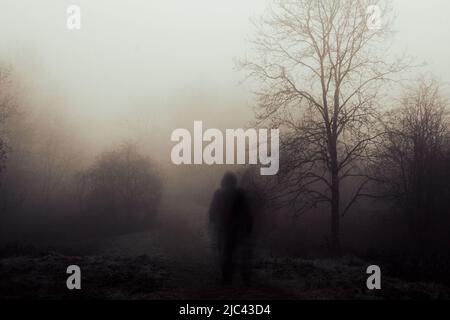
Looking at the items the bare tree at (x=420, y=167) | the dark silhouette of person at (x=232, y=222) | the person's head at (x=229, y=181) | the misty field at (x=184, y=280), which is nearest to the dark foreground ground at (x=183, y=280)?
the misty field at (x=184, y=280)

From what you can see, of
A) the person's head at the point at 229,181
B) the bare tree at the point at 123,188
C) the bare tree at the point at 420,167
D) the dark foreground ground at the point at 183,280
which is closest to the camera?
the dark foreground ground at the point at 183,280

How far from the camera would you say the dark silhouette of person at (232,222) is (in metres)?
10.7

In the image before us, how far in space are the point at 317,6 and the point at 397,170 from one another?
15.9m

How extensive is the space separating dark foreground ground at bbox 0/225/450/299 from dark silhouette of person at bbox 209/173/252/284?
2.07 ft

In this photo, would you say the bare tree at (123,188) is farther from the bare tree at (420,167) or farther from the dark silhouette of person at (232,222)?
the dark silhouette of person at (232,222)

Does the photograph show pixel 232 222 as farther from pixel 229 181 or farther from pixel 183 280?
pixel 183 280

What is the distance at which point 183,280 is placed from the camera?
1108cm

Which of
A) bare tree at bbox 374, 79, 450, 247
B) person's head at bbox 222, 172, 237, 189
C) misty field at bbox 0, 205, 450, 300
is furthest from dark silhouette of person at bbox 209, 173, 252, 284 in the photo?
bare tree at bbox 374, 79, 450, 247

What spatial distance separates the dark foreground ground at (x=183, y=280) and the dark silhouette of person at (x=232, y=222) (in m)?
0.63

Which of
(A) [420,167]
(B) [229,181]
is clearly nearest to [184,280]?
(B) [229,181]

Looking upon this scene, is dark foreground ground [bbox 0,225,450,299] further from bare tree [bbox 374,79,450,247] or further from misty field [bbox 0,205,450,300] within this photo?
bare tree [bbox 374,79,450,247]
